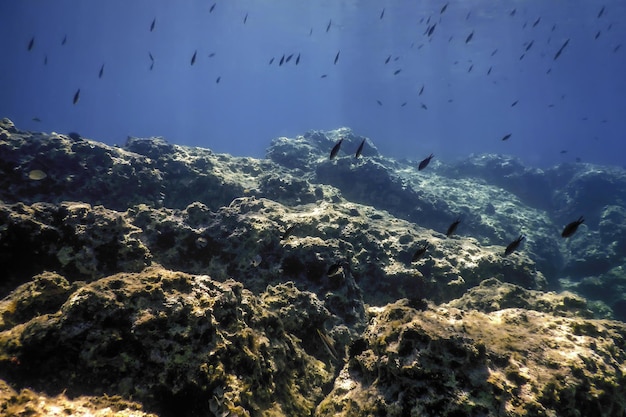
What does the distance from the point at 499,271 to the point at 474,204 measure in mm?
11315

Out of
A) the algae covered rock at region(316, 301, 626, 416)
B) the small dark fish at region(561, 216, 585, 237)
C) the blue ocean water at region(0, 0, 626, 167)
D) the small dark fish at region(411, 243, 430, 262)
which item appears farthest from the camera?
the blue ocean water at region(0, 0, 626, 167)

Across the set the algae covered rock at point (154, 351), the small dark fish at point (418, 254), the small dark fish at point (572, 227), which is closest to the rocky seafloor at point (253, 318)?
the algae covered rock at point (154, 351)

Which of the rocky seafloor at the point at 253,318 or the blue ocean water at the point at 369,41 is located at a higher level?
the blue ocean water at the point at 369,41

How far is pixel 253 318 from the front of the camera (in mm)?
3607

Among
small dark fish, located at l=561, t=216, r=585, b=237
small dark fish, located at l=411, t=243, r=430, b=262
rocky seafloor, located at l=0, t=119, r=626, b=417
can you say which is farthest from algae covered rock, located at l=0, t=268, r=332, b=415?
small dark fish, located at l=561, t=216, r=585, b=237

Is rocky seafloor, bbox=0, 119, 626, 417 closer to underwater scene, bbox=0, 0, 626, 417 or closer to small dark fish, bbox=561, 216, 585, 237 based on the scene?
underwater scene, bbox=0, 0, 626, 417

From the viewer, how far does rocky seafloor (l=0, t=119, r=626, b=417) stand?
2496 mm

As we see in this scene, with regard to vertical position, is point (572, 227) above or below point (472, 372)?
above

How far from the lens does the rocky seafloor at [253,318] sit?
8.19 feet

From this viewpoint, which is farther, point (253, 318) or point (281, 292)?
point (281, 292)

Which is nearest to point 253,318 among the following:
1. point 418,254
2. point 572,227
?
point 418,254

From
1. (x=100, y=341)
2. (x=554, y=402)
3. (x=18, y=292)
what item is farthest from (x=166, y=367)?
(x=554, y=402)

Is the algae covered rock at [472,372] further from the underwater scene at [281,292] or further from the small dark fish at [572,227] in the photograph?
the small dark fish at [572,227]

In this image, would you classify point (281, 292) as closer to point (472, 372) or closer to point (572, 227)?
point (472, 372)
